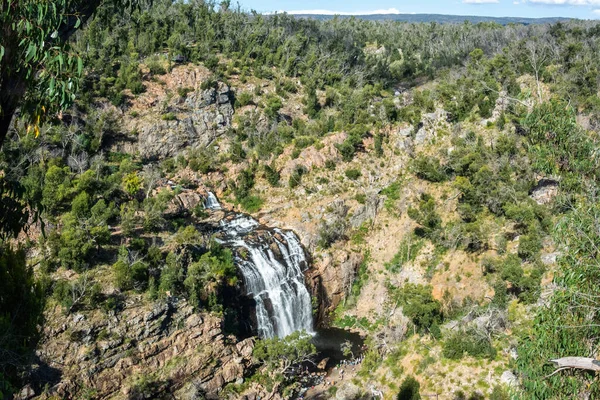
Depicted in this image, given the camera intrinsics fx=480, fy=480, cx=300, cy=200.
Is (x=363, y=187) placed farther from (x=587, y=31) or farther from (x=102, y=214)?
(x=587, y=31)

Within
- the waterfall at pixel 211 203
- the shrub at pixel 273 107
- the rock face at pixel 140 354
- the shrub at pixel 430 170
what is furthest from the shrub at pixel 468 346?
the shrub at pixel 273 107

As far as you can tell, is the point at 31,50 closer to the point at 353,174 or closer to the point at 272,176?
the point at 272,176

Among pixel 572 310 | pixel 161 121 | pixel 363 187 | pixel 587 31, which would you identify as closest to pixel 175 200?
pixel 161 121

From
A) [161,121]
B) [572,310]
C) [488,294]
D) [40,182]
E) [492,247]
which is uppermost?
[161,121]

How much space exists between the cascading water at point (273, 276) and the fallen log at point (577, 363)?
2619 centimetres

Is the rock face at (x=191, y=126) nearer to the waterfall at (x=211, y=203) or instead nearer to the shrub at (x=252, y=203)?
the waterfall at (x=211, y=203)

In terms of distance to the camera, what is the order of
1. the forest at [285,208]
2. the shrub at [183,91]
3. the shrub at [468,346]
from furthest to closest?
the shrub at [183,91], the shrub at [468,346], the forest at [285,208]

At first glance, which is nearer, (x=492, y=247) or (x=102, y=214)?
(x=102, y=214)

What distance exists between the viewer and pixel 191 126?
52.3 m

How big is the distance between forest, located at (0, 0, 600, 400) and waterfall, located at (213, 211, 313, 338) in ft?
1.31

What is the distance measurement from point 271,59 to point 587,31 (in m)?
43.1

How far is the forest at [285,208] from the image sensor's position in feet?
39.2

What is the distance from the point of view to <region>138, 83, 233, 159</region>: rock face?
164ft

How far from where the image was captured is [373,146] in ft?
160
